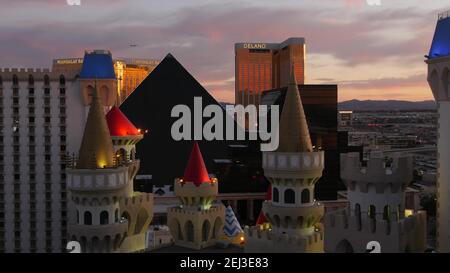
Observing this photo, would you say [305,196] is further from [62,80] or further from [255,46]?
[255,46]

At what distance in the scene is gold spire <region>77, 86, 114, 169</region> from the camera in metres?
16.8

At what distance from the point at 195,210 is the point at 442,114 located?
10115mm

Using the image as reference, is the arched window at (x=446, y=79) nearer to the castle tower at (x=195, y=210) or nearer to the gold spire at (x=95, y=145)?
the castle tower at (x=195, y=210)

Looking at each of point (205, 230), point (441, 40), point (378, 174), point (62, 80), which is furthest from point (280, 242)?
point (62, 80)

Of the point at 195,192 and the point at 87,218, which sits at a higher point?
the point at 195,192

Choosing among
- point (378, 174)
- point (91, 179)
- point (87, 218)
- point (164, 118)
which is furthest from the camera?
point (164, 118)

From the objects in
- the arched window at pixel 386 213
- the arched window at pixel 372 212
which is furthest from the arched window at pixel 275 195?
the arched window at pixel 386 213

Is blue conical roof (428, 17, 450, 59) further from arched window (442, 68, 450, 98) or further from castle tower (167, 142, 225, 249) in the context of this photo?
castle tower (167, 142, 225, 249)

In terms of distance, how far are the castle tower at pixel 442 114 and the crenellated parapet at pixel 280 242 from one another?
371 cm

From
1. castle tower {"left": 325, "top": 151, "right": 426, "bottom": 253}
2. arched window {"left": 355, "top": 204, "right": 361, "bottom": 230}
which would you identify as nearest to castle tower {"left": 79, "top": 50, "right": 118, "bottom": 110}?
castle tower {"left": 325, "top": 151, "right": 426, "bottom": 253}

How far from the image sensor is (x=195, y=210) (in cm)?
2108

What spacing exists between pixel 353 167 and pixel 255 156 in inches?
1647

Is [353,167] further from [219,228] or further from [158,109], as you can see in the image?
[158,109]
